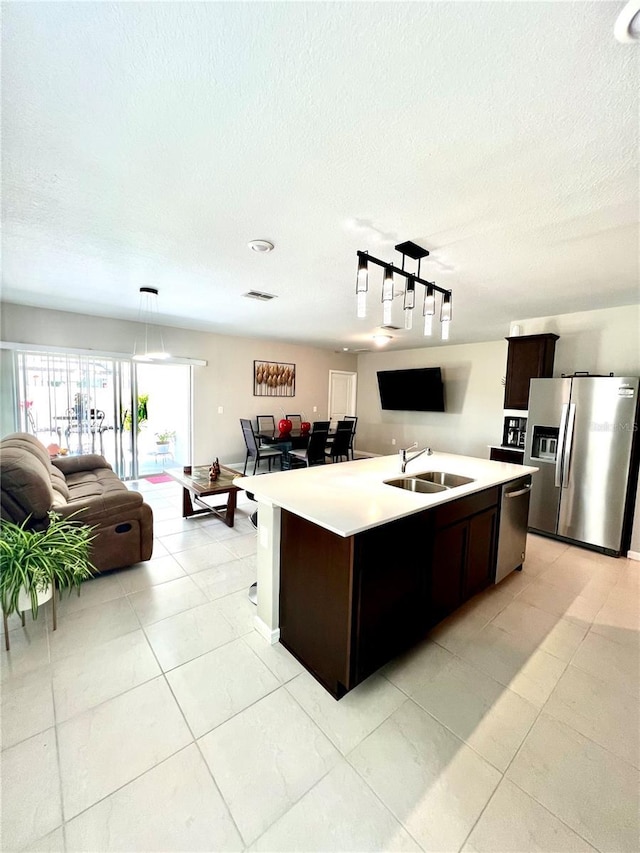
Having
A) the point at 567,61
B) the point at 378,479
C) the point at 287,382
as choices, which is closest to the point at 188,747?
the point at 378,479

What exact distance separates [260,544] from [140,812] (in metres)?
1.13

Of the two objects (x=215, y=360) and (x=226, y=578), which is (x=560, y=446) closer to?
(x=226, y=578)

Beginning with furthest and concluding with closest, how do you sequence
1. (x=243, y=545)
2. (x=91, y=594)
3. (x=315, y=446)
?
(x=315, y=446) → (x=243, y=545) → (x=91, y=594)

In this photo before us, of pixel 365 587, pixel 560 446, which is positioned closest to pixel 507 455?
pixel 560 446

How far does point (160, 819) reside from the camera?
1185 millimetres

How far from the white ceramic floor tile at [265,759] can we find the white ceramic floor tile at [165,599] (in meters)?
0.98

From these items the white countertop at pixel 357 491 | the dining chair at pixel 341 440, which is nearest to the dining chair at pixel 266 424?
the dining chair at pixel 341 440

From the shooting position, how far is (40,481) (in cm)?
229

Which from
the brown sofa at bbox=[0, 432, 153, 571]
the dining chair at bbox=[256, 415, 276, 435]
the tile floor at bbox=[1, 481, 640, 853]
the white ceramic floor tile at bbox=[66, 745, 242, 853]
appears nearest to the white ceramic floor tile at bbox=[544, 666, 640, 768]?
the tile floor at bbox=[1, 481, 640, 853]

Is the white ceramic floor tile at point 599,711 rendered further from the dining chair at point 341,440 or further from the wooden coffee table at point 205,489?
the dining chair at point 341,440

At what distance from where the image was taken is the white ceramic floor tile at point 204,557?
291cm

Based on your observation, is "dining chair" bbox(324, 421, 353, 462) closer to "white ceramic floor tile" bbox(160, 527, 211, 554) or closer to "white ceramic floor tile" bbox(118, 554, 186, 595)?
"white ceramic floor tile" bbox(160, 527, 211, 554)

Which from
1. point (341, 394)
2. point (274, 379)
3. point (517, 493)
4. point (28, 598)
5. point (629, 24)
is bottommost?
point (28, 598)

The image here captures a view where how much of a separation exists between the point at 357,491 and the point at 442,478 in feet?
3.23
